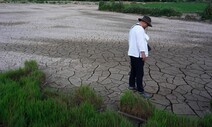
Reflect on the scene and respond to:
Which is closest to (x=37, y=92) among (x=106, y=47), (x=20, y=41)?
(x=106, y=47)

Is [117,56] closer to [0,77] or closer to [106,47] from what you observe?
[106,47]

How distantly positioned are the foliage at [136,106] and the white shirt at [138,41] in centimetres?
82

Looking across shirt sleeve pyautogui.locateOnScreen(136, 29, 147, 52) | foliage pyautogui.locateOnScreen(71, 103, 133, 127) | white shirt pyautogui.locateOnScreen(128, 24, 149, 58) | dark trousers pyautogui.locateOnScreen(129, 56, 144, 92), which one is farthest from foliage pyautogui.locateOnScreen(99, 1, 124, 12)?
foliage pyautogui.locateOnScreen(71, 103, 133, 127)

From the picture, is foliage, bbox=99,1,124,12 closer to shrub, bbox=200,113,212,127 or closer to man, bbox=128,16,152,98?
man, bbox=128,16,152,98

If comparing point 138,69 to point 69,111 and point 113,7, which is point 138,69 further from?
point 113,7

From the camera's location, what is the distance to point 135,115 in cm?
409

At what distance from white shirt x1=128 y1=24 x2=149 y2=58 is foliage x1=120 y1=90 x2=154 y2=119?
82 centimetres

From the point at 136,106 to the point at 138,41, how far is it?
1.16 m

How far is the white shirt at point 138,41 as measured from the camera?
15.2 feet

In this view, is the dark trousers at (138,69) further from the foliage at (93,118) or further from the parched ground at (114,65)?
the foliage at (93,118)

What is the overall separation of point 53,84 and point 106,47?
13.1 ft

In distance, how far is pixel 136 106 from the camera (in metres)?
4.18

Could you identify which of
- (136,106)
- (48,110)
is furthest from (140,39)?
(48,110)


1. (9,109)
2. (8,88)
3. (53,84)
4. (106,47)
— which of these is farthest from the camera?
(106,47)
